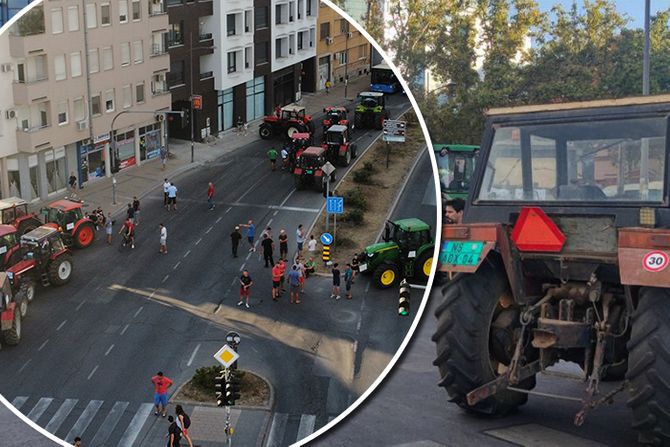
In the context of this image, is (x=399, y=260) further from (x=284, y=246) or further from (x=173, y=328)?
(x=173, y=328)

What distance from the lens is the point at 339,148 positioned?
430 centimetres

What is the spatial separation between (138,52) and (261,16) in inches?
25.2

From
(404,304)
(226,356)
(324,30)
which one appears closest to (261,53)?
(324,30)

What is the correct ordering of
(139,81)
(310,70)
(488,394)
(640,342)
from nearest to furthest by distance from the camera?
(139,81), (310,70), (640,342), (488,394)

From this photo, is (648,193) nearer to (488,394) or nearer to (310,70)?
(488,394)

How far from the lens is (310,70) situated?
484cm

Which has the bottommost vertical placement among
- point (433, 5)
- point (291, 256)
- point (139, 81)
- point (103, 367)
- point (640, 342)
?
point (640, 342)

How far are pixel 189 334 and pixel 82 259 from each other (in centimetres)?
51

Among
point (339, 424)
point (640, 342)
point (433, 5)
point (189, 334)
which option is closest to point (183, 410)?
point (189, 334)

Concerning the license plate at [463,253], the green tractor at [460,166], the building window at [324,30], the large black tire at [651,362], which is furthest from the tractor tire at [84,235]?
the large black tire at [651,362]

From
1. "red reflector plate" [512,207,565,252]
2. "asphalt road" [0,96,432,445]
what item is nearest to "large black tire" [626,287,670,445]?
"red reflector plate" [512,207,565,252]

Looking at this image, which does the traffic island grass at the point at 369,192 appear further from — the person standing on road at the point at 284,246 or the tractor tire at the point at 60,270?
the tractor tire at the point at 60,270

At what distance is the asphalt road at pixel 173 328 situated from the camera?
3592mm

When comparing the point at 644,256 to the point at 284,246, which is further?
the point at 644,256
